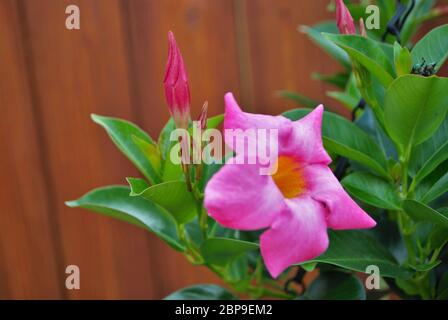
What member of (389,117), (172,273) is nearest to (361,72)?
(389,117)

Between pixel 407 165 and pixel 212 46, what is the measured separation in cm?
67

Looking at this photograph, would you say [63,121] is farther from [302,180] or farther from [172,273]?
[302,180]

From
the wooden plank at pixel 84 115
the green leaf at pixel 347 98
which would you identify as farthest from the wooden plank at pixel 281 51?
the green leaf at pixel 347 98

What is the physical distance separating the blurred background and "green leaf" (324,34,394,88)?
62 cm

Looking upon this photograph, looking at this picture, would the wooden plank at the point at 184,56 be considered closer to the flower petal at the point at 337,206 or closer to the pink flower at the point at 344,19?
the pink flower at the point at 344,19

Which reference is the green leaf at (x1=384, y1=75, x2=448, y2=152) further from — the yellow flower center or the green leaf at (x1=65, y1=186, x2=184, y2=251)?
the green leaf at (x1=65, y1=186, x2=184, y2=251)

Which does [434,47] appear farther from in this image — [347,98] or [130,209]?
[130,209]

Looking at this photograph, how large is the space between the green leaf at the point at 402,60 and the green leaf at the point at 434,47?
4 cm

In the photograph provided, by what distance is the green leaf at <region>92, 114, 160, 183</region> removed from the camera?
24.7 inches

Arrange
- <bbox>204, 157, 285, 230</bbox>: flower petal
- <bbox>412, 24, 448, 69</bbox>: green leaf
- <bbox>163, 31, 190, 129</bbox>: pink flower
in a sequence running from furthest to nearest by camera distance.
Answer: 1. <bbox>412, 24, 448, 69</bbox>: green leaf
2. <bbox>163, 31, 190, 129</bbox>: pink flower
3. <bbox>204, 157, 285, 230</bbox>: flower petal

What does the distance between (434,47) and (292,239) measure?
12.1 inches

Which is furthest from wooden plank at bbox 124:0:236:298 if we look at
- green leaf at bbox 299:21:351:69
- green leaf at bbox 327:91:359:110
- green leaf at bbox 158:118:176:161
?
green leaf at bbox 158:118:176:161

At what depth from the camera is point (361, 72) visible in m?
0.61

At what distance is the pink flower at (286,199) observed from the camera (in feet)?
1.28
